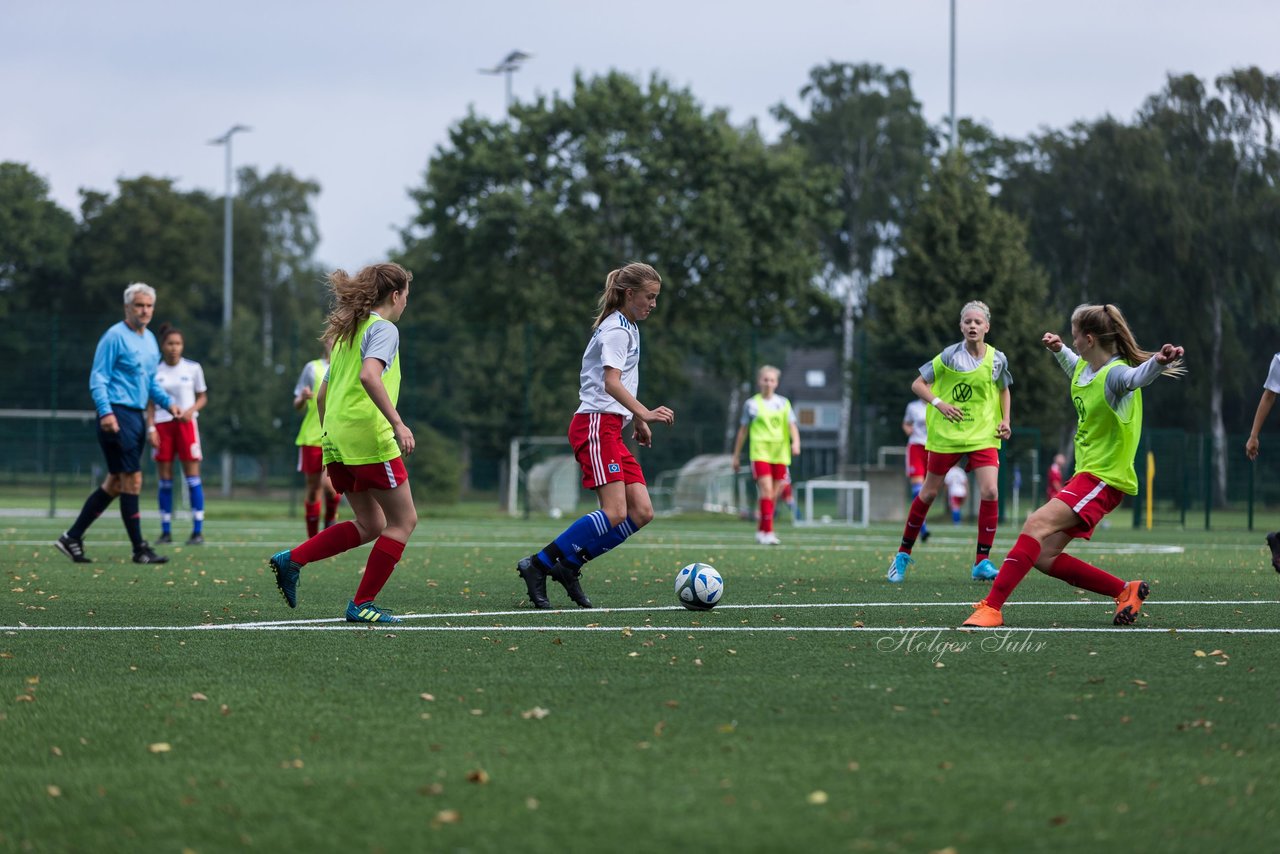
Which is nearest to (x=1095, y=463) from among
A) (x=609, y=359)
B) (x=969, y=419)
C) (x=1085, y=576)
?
(x=1085, y=576)

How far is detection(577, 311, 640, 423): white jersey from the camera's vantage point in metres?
7.79

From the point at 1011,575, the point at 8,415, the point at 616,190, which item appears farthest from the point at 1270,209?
the point at 1011,575

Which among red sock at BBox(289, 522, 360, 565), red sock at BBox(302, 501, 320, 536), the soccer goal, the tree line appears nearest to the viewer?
red sock at BBox(289, 522, 360, 565)

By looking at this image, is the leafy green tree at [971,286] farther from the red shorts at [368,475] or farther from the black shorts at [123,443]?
the red shorts at [368,475]

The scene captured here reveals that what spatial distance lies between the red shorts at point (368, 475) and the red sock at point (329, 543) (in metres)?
0.33

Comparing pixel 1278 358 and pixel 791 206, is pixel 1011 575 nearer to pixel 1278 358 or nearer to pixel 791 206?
pixel 1278 358

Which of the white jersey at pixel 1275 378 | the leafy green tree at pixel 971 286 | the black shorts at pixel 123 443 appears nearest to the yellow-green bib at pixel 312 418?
the black shorts at pixel 123 443

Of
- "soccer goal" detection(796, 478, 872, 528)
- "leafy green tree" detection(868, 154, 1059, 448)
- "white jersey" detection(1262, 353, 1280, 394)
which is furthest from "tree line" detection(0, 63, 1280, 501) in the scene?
"white jersey" detection(1262, 353, 1280, 394)

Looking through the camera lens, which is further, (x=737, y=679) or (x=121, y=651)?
(x=121, y=651)

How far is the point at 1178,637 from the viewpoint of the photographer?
267 inches

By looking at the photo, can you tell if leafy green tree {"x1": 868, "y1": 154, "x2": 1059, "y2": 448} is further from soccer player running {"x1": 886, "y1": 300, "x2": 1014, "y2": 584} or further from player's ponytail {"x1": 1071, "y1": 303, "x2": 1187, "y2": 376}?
player's ponytail {"x1": 1071, "y1": 303, "x2": 1187, "y2": 376}

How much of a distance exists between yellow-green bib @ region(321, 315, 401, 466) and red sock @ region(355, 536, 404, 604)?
0.45 meters

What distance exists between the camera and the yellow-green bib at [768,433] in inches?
646

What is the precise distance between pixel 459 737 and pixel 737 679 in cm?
141
